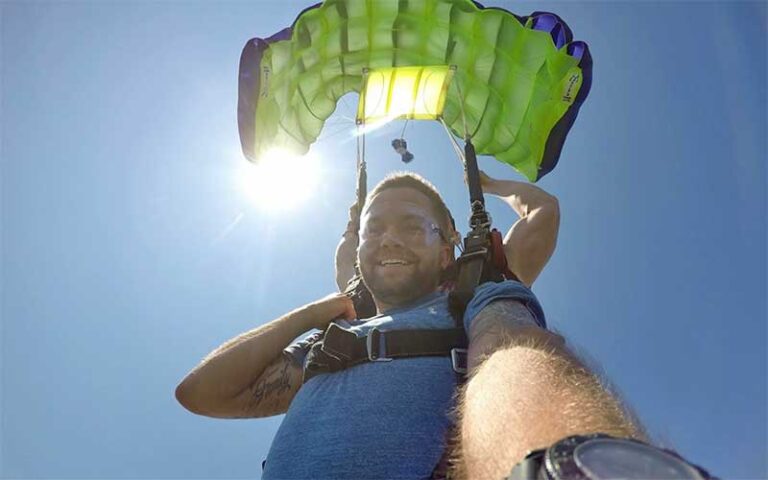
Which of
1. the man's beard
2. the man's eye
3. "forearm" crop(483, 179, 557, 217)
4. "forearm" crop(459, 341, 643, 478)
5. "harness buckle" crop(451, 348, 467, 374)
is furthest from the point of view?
"forearm" crop(483, 179, 557, 217)

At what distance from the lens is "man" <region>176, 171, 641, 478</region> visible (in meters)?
1.18

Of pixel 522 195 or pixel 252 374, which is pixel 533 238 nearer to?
pixel 522 195

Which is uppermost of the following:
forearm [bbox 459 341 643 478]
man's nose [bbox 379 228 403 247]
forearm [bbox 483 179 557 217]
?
forearm [bbox 483 179 557 217]

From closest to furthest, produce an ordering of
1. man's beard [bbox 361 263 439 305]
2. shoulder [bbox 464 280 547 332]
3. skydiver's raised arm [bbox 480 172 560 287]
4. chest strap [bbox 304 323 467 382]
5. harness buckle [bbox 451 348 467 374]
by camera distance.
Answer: shoulder [bbox 464 280 547 332] → harness buckle [bbox 451 348 467 374] → chest strap [bbox 304 323 467 382] → man's beard [bbox 361 263 439 305] → skydiver's raised arm [bbox 480 172 560 287]

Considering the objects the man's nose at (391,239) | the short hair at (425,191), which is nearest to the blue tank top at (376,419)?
the man's nose at (391,239)

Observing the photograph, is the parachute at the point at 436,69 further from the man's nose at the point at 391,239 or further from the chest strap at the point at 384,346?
the chest strap at the point at 384,346

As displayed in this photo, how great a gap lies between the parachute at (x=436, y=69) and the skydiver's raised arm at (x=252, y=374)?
352 centimetres

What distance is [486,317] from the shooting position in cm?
208

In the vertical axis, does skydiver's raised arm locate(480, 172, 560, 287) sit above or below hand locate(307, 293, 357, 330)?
above

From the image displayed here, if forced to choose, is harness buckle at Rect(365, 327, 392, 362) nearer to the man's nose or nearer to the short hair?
the man's nose

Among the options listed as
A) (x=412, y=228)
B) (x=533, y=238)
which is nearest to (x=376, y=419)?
(x=412, y=228)

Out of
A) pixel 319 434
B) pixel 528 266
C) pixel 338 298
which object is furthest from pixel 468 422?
pixel 528 266

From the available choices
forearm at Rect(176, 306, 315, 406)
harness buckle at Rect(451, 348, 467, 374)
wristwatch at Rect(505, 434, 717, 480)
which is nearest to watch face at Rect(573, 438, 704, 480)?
wristwatch at Rect(505, 434, 717, 480)

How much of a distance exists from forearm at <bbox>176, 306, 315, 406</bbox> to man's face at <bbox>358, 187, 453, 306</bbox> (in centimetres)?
57
